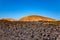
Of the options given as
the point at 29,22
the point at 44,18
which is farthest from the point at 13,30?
the point at 44,18

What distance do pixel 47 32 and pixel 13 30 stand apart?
1.54ft

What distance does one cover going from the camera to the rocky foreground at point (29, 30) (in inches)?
89.8

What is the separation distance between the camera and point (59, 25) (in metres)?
2.25

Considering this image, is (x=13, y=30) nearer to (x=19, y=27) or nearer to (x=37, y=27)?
(x=19, y=27)

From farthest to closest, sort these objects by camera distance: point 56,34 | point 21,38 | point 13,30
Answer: point 13,30
point 21,38
point 56,34

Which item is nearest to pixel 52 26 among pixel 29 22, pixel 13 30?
pixel 29 22

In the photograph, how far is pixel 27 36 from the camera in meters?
2.38

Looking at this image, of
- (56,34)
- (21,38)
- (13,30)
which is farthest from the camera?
(13,30)

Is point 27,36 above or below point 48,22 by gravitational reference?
below

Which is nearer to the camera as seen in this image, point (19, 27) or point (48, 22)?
point (48, 22)

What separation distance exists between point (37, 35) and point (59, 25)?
28 cm

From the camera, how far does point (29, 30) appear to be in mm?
2473

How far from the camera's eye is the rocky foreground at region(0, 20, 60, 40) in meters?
2.28

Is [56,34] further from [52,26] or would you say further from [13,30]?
[13,30]
